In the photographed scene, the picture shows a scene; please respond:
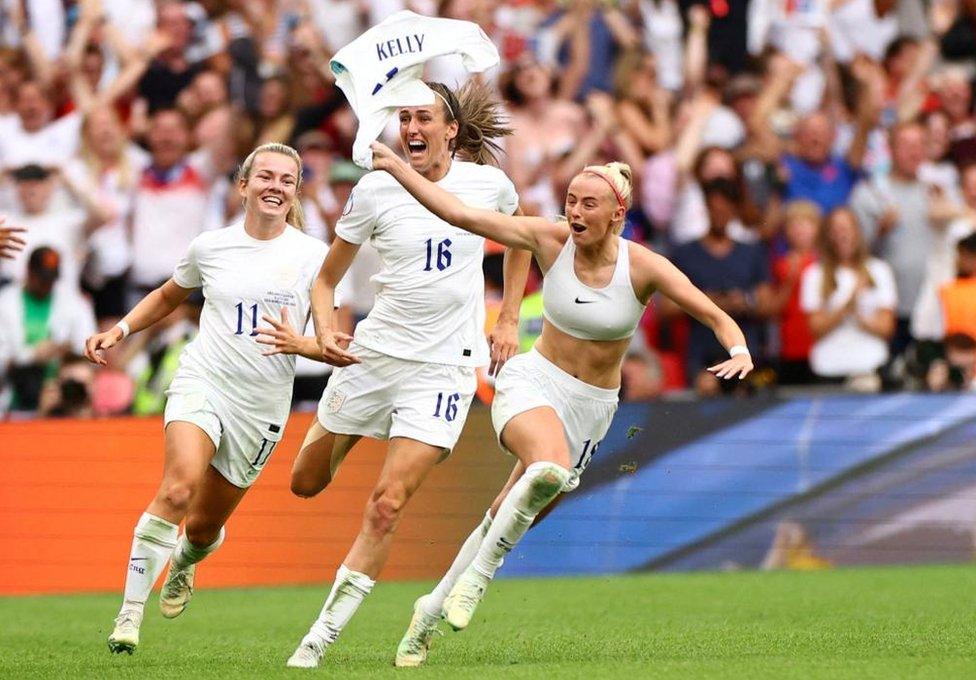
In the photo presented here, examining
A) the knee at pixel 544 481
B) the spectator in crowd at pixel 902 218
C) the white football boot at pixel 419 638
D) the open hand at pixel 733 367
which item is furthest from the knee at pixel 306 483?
the spectator in crowd at pixel 902 218

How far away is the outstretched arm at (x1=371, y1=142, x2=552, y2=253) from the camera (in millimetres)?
7863

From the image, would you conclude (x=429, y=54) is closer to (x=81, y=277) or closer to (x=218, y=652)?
(x=218, y=652)

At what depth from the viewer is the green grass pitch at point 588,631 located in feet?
26.6

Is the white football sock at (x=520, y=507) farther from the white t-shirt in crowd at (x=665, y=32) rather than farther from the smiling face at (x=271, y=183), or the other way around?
the white t-shirt in crowd at (x=665, y=32)

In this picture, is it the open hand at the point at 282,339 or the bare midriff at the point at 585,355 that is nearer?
the open hand at the point at 282,339

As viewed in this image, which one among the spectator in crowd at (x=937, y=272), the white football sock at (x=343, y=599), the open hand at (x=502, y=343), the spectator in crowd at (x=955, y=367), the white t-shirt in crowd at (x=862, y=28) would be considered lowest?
the spectator in crowd at (x=955, y=367)

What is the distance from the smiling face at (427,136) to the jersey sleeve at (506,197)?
0.33 m

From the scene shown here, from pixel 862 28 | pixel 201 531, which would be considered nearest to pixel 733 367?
pixel 201 531

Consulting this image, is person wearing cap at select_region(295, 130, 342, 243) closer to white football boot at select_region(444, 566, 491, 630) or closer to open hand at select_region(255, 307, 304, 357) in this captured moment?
open hand at select_region(255, 307, 304, 357)

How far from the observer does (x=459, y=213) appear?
8062mm

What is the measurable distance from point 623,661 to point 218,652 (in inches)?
86.8

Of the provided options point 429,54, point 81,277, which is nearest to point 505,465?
point 81,277

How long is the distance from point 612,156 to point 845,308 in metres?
2.53

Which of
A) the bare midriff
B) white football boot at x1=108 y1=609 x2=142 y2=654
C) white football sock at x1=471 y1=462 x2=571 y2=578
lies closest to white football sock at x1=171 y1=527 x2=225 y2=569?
white football boot at x1=108 y1=609 x2=142 y2=654
